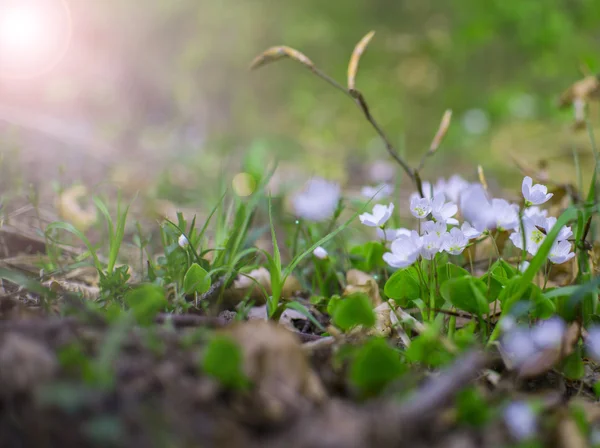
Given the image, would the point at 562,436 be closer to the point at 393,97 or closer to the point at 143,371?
the point at 143,371

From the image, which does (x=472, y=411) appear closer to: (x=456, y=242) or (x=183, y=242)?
(x=456, y=242)

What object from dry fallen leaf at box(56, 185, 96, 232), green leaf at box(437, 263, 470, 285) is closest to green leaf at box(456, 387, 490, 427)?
green leaf at box(437, 263, 470, 285)

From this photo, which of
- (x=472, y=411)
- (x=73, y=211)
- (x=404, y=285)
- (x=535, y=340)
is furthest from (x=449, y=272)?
(x=73, y=211)

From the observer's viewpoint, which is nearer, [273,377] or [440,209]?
[273,377]

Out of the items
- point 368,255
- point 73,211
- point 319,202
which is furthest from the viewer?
point 73,211

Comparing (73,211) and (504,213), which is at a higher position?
(504,213)

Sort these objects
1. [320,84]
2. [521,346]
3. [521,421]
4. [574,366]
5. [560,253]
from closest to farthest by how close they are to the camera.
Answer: [521,421]
[521,346]
[574,366]
[560,253]
[320,84]

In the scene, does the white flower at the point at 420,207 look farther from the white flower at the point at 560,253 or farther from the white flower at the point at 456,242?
the white flower at the point at 560,253
